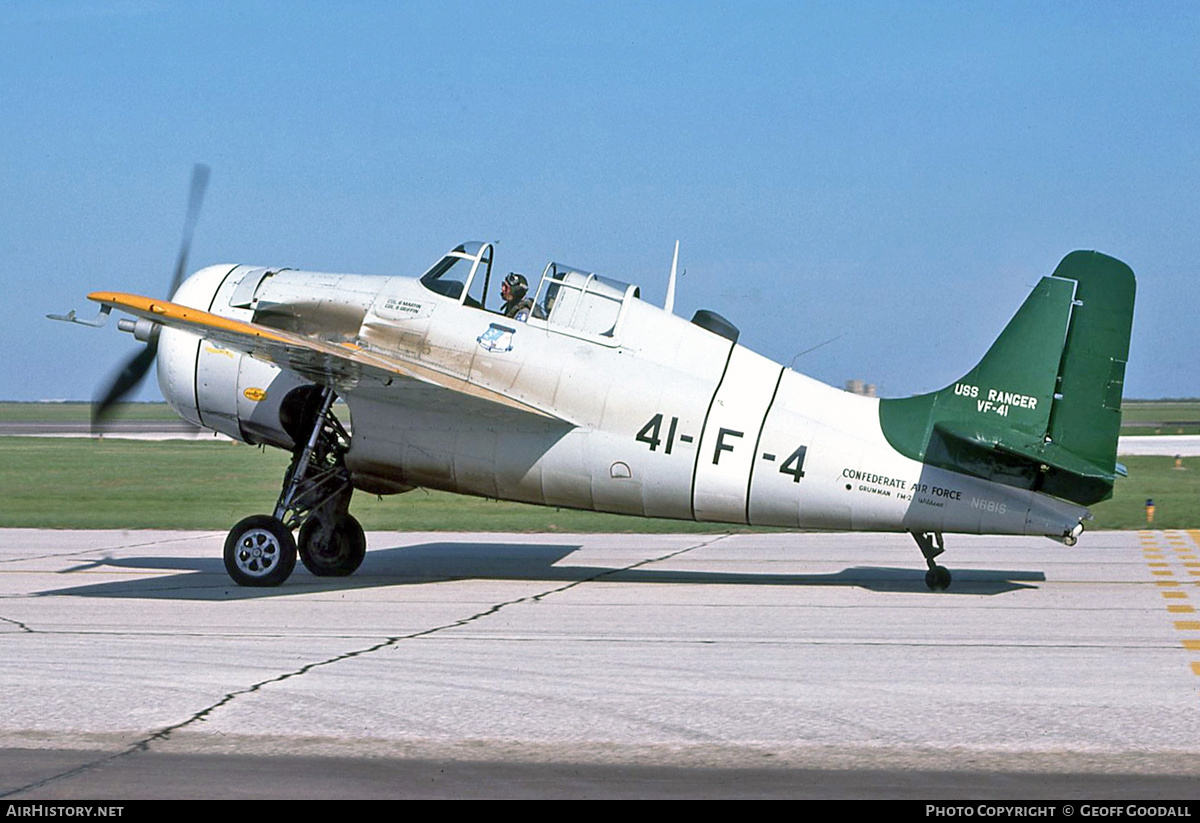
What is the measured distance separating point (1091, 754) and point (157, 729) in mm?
4926

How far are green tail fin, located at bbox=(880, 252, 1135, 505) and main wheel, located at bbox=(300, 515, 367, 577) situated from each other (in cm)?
615

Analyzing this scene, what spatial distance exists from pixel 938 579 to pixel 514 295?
17.1 ft

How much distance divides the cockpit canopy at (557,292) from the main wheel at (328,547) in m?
3.03

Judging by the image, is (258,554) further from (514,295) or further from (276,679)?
(276,679)

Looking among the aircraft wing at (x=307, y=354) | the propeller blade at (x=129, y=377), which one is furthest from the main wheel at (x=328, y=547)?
the propeller blade at (x=129, y=377)

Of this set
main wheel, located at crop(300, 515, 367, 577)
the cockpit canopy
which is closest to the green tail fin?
the cockpit canopy

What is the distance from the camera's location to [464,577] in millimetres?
14828

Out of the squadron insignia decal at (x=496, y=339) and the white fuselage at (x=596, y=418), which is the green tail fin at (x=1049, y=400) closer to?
the white fuselage at (x=596, y=418)

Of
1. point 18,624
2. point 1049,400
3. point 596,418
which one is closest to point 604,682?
point 596,418

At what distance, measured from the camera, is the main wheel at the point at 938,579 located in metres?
13.4

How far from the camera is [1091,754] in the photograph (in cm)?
662
